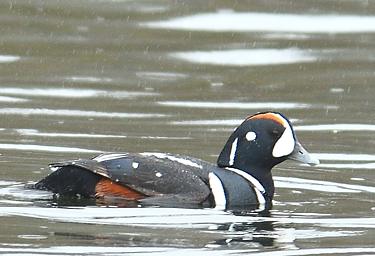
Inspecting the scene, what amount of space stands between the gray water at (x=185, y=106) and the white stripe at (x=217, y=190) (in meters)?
0.31

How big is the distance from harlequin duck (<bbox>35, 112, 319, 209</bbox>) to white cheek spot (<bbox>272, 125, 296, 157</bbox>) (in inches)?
1.3

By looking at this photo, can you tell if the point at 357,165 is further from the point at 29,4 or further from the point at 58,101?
the point at 29,4

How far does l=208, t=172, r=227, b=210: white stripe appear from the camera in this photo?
11.6 m

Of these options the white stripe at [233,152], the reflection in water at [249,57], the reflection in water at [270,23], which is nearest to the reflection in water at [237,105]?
the reflection in water at [249,57]

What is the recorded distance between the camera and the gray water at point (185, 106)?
10570mm

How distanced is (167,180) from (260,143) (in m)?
0.98

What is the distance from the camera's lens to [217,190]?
1163 cm

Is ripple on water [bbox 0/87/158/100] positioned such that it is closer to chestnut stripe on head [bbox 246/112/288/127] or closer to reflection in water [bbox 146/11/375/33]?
reflection in water [bbox 146/11/375/33]

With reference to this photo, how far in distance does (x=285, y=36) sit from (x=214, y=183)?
8185 mm

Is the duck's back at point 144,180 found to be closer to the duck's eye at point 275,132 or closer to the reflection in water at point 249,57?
the duck's eye at point 275,132

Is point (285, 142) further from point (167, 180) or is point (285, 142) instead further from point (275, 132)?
point (167, 180)

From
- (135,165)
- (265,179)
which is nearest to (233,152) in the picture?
(265,179)

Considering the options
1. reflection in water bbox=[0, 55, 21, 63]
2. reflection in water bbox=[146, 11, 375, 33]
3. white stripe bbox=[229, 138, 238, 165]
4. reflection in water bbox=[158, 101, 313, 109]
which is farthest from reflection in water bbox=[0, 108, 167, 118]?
white stripe bbox=[229, 138, 238, 165]

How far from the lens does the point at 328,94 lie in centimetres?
1762
